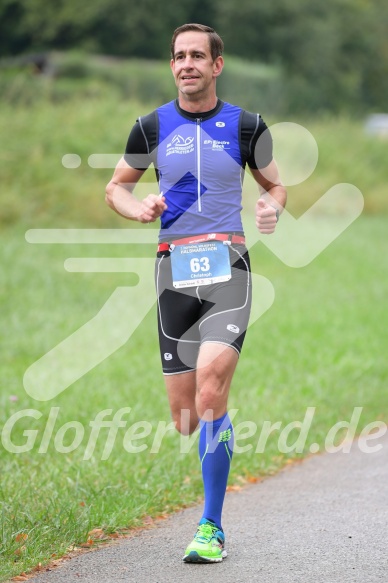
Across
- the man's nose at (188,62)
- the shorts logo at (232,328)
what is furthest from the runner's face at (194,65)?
the shorts logo at (232,328)

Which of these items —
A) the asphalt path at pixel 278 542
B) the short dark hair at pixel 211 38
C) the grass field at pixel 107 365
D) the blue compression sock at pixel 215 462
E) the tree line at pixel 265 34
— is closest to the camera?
the asphalt path at pixel 278 542

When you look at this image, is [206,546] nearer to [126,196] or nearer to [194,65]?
[126,196]

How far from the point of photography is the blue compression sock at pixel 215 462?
543 cm

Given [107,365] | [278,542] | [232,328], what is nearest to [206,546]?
[278,542]

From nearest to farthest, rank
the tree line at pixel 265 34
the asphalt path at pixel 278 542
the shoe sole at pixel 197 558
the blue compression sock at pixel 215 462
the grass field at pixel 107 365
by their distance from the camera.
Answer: the asphalt path at pixel 278 542 → the shoe sole at pixel 197 558 → the blue compression sock at pixel 215 462 → the grass field at pixel 107 365 → the tree line at pixel 265 34

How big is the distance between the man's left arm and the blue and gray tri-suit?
121 millimetres

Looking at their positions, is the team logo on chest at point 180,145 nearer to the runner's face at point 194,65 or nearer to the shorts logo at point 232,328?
the runner's face at point 194,65

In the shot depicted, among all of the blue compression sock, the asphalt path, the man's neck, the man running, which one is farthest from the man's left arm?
the asphalt path

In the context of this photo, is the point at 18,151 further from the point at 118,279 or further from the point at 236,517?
the point at 236,517

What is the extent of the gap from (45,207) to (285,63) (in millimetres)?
49735

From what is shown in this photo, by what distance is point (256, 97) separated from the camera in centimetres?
5741

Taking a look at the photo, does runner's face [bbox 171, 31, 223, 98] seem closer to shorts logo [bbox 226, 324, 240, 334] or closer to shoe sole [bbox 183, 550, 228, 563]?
shorts logo [bbox 226, 324, 240, 334]

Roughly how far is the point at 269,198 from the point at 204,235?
51 cm

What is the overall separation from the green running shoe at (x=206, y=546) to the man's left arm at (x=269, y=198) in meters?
1.50
